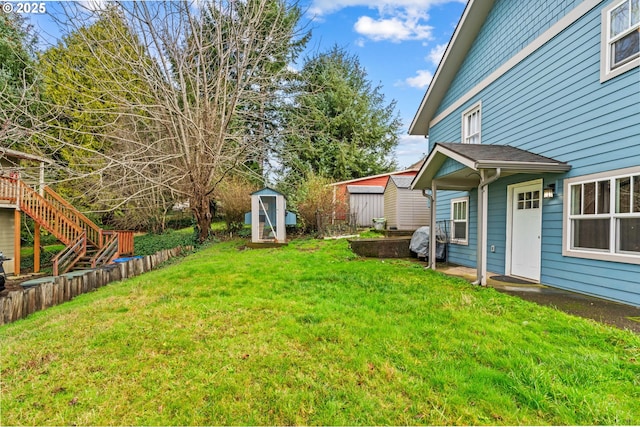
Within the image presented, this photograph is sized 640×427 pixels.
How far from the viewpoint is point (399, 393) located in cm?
232

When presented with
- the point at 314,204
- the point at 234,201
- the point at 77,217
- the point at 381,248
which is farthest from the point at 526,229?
the point at 77,217

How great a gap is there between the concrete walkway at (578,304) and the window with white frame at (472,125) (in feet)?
13.8

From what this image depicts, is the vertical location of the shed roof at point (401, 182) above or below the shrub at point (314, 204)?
above

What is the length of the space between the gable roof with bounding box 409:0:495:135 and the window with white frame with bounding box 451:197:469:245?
369 centimetres

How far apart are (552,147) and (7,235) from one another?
18.4m

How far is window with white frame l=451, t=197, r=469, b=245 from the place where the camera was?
329 inches

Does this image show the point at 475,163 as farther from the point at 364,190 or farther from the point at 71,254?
the point at 71,254

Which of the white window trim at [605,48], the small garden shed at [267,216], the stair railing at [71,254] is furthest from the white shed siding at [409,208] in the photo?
the stair railing at [71,254]

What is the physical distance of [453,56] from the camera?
28.6 feet

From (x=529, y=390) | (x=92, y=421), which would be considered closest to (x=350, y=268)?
(x=529, y=390)

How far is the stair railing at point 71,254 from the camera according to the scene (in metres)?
11.1

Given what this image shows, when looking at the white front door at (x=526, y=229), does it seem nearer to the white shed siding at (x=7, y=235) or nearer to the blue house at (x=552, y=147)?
the blue house at (x=552, y=147)

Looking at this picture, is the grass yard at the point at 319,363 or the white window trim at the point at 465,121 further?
the white window trim at the point at 465,121

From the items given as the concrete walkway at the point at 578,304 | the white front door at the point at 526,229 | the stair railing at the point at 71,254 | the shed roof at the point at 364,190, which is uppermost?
the shed roof at the point at 364,190
